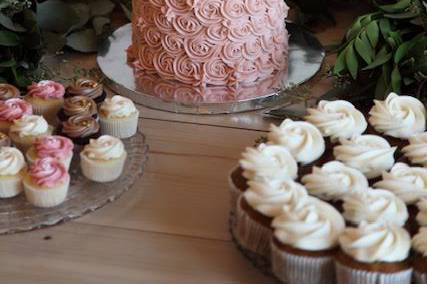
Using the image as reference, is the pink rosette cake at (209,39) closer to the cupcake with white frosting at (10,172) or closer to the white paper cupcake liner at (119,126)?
the white paper cupcake liner at (119,126)

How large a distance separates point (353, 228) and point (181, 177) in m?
0.33

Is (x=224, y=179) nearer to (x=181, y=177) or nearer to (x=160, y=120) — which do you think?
(x=181, y=177)

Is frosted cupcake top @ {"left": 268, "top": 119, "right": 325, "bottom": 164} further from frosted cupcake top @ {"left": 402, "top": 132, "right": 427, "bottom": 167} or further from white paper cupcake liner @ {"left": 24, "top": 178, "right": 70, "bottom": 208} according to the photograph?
white paper cupcake liner @ {"left": 24, "top": 178, "right": 70, "bottom": 208}

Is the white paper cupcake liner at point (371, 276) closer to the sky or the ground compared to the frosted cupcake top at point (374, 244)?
closer to the ground

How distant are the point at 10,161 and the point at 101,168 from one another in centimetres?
11

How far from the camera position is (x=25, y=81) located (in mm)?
1207

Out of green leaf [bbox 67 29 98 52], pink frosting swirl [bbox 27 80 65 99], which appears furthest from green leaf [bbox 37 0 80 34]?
pink frosting swirl [bbox 27 80 65 99]

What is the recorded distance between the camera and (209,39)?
3.74ft

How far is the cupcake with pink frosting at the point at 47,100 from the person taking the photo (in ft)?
3.51

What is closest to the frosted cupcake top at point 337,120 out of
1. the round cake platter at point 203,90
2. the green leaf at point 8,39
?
the round cake platter at point 203,90

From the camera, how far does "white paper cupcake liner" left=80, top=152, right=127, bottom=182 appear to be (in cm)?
95

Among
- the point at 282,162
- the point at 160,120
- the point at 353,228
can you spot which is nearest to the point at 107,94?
the point at 160,120

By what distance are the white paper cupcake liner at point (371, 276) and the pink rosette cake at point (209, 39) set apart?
496mm

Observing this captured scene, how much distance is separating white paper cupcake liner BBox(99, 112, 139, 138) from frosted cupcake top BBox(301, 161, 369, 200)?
1.00 ft
